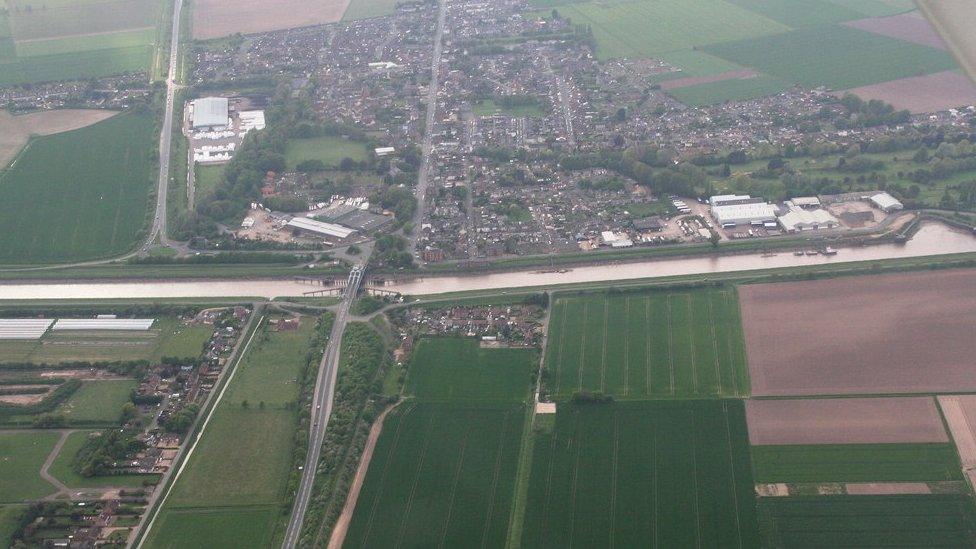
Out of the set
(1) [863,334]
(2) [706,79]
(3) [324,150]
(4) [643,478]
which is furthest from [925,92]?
(4) [643,478]

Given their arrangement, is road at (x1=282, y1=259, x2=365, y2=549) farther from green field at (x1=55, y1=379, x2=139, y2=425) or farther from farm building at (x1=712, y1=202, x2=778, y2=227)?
farm building at (x1=712, y1=202, x2=778, y2=227)

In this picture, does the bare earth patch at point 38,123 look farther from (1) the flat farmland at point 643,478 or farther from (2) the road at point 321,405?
(1) the flat farmland at point 643,478

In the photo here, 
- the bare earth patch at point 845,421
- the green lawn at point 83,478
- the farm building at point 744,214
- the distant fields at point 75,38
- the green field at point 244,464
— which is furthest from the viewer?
the distant fields at point 75,38

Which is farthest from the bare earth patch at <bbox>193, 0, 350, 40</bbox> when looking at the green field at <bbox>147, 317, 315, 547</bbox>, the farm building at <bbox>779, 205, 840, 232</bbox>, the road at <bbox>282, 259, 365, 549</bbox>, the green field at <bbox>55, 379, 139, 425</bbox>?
the farm building at <bbox>779, 205, 840, 232</bbox>

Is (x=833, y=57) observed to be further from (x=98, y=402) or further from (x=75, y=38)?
(x=75, y=38)

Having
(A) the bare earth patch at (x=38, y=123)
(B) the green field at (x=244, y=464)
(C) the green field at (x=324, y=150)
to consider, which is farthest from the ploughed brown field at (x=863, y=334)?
(A) the bare earth patch at (x=38, y=123)
